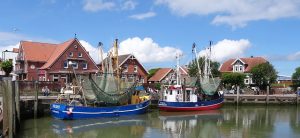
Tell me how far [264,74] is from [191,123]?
4367 cm

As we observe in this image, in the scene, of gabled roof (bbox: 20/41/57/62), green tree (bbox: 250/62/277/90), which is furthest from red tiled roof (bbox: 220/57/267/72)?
gabled roof (bbox: 20/41/57/62)

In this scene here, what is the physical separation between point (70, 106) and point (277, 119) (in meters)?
21.6

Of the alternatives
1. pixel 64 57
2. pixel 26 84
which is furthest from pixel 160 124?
pixel 64 57

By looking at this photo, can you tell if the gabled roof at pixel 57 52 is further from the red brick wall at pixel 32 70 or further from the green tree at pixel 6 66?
the green tree at pixel 6 66

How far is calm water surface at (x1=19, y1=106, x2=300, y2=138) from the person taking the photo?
3063 centimetres

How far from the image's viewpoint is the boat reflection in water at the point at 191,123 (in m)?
32.1

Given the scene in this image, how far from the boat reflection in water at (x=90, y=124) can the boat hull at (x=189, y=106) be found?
20.6 ft

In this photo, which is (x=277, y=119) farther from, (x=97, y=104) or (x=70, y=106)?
(x=70, y=106)

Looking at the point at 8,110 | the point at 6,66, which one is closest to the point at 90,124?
the point at 8,110

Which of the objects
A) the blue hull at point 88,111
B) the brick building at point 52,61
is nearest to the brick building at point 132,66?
the brick building at point 52,61

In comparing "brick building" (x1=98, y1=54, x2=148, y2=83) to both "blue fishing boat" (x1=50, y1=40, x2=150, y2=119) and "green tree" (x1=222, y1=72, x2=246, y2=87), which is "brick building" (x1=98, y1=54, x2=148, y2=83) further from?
"blue fishing boat" (x1=50, y1=40, x2=150, y2=119)

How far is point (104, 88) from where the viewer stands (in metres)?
39.5

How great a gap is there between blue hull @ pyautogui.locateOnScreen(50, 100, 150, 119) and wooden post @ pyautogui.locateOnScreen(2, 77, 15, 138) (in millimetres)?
12392

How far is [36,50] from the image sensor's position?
2810 inches
